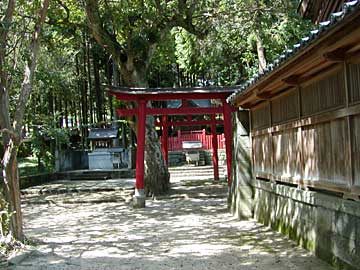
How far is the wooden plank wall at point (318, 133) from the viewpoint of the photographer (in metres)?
5.12

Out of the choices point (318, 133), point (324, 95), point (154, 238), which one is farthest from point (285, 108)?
point (154, 238)

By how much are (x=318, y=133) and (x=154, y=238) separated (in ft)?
12.4

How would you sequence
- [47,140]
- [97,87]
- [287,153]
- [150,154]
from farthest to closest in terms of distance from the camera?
[97,87] < [47,140] < [150,154] < [287,153]

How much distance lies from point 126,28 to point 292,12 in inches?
263

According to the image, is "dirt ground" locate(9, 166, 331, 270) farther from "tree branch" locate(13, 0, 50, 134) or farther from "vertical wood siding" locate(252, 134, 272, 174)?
"tree branch" locate(13, 0, 50, 134)

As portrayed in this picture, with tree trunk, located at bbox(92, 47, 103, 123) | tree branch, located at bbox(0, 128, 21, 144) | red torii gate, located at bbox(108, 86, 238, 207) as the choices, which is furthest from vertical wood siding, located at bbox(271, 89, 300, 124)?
tree trunk, located at bbox(92, 47, 103, 123)

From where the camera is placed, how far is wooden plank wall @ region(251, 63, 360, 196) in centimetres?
512

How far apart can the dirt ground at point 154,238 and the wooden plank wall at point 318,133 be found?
114cm

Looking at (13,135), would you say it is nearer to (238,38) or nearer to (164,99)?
(164,99)

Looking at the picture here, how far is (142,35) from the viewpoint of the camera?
15.2 meters

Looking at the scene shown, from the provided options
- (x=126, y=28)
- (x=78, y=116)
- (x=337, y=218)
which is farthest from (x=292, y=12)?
(x=78, y=116)

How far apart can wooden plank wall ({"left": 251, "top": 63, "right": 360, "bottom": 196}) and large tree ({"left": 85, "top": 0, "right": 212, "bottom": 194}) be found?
647 centimetres

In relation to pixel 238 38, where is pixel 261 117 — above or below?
below

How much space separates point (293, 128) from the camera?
7.33m
